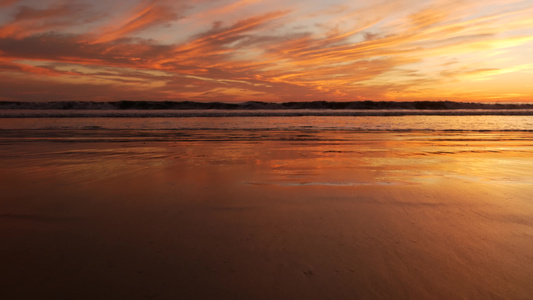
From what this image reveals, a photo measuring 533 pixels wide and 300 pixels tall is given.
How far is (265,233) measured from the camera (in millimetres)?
2822

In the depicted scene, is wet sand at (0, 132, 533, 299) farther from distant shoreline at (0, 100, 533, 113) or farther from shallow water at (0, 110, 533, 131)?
distant shoreline at (0, 100, 533, 113)

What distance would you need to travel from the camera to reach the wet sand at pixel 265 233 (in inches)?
78.6

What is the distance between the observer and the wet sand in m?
2.00

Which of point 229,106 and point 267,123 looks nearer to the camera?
point 267,123

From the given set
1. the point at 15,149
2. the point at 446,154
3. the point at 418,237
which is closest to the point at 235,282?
the point at 418,237

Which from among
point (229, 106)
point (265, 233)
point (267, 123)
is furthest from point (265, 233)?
point (229, 106)

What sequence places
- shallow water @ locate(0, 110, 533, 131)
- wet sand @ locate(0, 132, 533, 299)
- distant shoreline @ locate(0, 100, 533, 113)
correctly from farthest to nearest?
distant shoreline @ locate(0, 100, 533, 113), shallow water @ locate(0, 110, 533, 131), wet sand @ locate(0, 132, 533, 299)

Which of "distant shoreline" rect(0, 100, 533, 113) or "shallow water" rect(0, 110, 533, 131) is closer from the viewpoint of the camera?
"shallow water" rect(0, 110, 533, 131)

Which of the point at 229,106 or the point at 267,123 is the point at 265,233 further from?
the point at 229,106

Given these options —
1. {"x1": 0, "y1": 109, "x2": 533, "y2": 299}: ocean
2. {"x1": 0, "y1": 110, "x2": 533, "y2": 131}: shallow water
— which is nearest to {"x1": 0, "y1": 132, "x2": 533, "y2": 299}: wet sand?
{"x1": 0, "y1": 109, "x2": 533, "y2": 299}: ocean

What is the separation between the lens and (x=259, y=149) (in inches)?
344

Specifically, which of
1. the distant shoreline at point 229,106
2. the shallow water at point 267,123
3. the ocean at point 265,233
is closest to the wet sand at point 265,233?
the ocean at point 265,233

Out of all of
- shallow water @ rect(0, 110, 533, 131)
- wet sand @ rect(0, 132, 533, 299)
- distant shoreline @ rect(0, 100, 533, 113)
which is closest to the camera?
wet sand @ rect(0, 132, 533, 299)

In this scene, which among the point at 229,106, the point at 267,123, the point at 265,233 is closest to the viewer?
the point at 265,233
